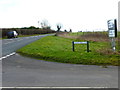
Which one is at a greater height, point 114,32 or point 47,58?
point 114,32

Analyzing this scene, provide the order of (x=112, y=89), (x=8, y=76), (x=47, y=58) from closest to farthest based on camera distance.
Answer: (x=112, y=89) → (x=8, y=76) → (x=47, y=58)

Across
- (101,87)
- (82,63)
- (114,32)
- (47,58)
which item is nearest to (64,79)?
(101,87)

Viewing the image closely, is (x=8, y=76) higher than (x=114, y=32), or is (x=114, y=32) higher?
(x=114, y=32)

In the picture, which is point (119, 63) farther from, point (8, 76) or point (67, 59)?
point (8, 76)

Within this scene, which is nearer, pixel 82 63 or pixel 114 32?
pixel 82 63

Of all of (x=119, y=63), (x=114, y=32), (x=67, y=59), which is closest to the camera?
(x=119, y=63)

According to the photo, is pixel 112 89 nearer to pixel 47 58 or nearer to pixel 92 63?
pixel 92 63

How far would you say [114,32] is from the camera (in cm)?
1275

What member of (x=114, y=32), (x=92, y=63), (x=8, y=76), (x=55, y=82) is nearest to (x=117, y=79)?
(x=55, y=82)

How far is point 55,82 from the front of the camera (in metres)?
5.84

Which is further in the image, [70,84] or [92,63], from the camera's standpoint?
[92,63]

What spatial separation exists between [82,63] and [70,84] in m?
3.91

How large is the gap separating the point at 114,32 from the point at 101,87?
816 centimetres

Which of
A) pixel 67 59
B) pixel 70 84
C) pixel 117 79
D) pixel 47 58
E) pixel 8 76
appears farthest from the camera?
pixel 47 58
